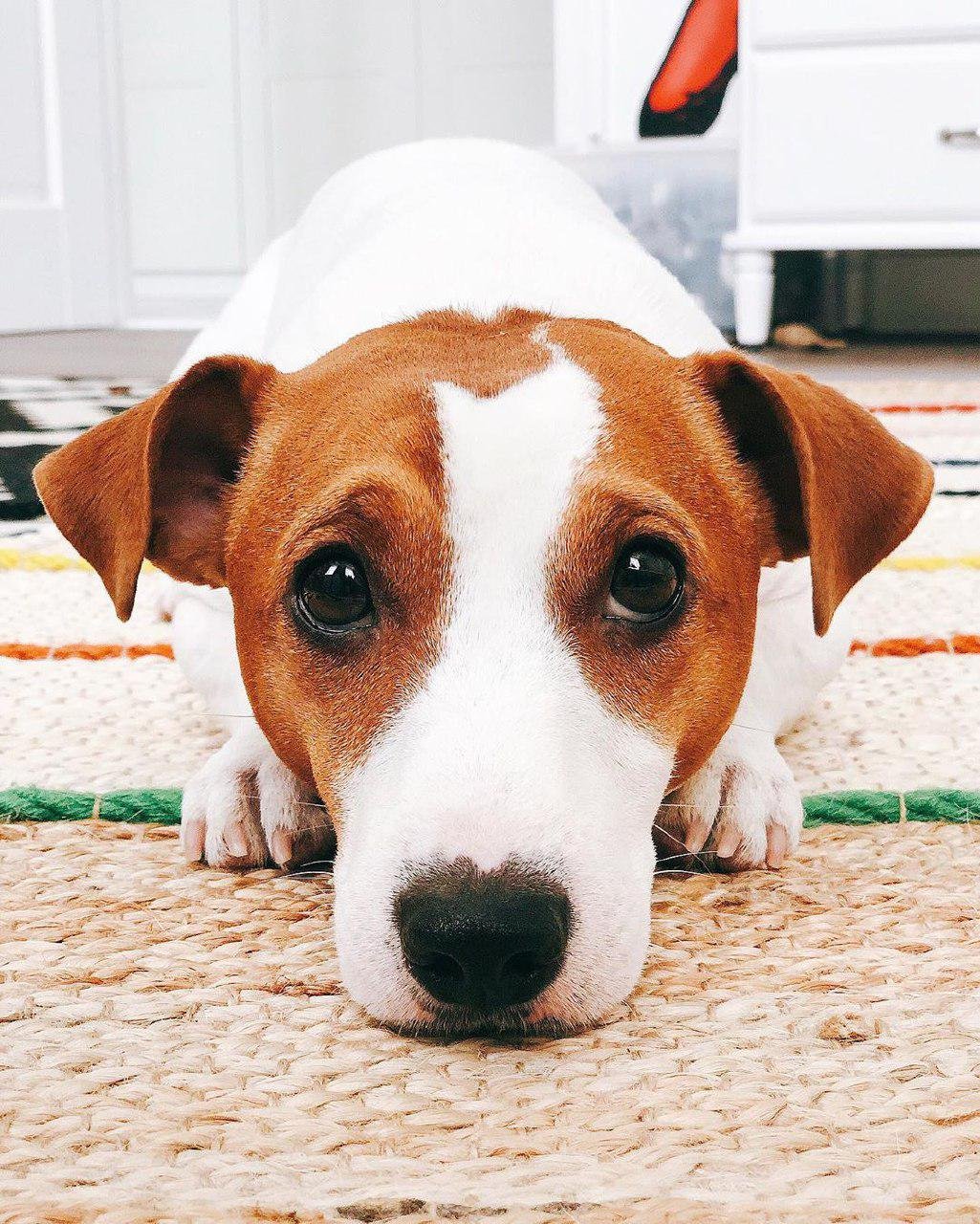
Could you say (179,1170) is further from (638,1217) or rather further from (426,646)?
(426,646)

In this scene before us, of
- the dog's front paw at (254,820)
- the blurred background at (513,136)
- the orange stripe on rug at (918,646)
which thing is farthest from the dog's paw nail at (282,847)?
the blurred background at (513,136)

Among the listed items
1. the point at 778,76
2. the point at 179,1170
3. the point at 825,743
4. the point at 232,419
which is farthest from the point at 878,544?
the point at 778,76

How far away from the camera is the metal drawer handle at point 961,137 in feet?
14.0

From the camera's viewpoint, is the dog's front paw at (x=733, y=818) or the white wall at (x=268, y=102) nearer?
the dog's front paw at (x=733, y=818)

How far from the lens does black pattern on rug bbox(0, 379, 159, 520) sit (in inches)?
106

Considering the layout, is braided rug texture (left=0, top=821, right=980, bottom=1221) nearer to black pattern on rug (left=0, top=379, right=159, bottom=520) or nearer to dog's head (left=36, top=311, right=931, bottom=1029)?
dog's head (left=36, top=311, right=931, bottom=1029)

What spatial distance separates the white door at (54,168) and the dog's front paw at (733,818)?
5.78 metres

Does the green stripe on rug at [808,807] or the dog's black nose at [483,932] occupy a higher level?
the dog's black nose at [483,932]

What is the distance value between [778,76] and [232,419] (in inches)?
141

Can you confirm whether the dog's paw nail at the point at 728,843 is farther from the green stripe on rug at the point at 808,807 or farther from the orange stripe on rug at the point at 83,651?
the orange stripe on rug at the point at 83,651

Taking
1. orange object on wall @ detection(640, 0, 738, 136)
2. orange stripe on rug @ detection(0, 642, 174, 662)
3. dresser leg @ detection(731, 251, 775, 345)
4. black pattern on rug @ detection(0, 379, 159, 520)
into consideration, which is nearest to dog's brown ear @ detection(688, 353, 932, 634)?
orange stripe on rug @ detection(0, 642, 174, 662)

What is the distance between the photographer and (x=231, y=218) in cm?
719

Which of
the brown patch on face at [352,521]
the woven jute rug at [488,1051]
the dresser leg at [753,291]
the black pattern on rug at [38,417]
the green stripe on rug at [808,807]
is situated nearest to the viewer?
the woven jute rug at [488,1051]

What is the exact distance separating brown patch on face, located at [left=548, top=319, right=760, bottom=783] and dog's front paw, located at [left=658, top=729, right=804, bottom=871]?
50 millimetres
